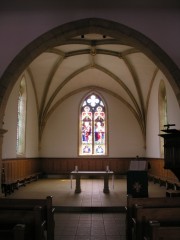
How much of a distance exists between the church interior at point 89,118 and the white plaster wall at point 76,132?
5 centimetres

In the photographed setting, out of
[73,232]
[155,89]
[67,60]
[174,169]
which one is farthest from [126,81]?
[73,232]

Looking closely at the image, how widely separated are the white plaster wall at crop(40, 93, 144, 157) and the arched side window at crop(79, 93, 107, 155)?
32 cm

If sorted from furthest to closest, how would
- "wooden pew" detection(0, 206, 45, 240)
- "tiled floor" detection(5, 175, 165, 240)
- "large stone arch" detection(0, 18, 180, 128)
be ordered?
"large stone arch" detection(0, 18, 180, 128), "tiled floor" detection(5, 175, 165, 240), "wooden pew" detection(0, 206, 45, 240)

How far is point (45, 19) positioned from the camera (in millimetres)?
7035

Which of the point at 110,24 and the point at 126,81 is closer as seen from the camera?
the point at 110,24

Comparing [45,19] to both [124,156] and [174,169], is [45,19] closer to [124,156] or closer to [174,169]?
[174,169]

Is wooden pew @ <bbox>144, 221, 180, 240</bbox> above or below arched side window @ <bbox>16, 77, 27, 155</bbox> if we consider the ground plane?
below

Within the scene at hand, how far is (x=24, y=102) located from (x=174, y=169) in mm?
7797

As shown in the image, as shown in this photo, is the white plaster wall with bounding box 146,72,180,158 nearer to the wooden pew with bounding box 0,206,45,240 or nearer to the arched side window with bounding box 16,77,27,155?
the arched side window with bounding box 16,77,27,155

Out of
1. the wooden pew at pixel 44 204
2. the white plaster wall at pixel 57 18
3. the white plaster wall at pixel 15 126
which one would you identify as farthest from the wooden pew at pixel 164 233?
the white plaster wall at pixel 15 126

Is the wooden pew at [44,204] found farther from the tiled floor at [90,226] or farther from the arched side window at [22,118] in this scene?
the arched side window at [22,118]

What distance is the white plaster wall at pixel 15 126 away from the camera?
32.5 feet

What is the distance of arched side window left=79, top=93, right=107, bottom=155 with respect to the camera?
51.3 ft

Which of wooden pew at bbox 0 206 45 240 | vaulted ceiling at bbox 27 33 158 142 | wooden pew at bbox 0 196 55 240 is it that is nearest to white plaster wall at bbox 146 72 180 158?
vaulted ceiling at bbox 27 33 158 142
